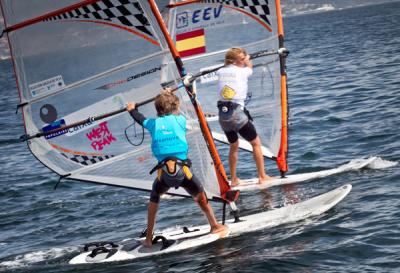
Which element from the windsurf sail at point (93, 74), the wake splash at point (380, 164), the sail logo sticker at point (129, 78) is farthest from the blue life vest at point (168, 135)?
the wake splash at point (380, 164)

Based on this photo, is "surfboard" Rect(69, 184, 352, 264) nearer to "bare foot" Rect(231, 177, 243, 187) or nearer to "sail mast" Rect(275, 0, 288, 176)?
"bare foot" Rect(231, 177, 243, 187)

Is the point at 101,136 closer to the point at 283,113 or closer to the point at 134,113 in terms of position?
the point at 134,113

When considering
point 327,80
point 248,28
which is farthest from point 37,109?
point 327,80

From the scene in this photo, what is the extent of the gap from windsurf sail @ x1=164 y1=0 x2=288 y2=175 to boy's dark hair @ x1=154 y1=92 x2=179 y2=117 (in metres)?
3.71

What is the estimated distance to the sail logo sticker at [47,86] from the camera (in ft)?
40.3

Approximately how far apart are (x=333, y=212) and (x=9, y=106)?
113 ft

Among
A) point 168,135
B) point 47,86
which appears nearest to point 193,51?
point 47,86

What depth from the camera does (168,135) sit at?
10953 mm

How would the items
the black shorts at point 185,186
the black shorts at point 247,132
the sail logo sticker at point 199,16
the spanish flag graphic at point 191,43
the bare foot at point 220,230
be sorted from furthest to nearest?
the spanish flag graphic at point 191,43
the sail logo sticker at point 199,16
the black shorts at point 247,132
the bare foot at point 220,230
the black shorts at point 185,186

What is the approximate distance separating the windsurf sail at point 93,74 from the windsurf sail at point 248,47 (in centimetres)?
253

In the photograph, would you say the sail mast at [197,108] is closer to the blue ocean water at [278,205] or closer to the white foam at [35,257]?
the blue ocean water at [278,205]

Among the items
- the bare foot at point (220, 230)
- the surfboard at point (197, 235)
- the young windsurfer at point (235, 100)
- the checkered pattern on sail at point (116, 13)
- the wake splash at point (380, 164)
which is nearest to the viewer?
the surfboard at point (197, 235)

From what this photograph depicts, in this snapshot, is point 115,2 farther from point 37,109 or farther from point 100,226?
point 100,226

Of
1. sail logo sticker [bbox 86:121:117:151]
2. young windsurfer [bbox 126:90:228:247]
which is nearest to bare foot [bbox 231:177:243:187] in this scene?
sail logo sticker [bbox 86:121:117:151]
